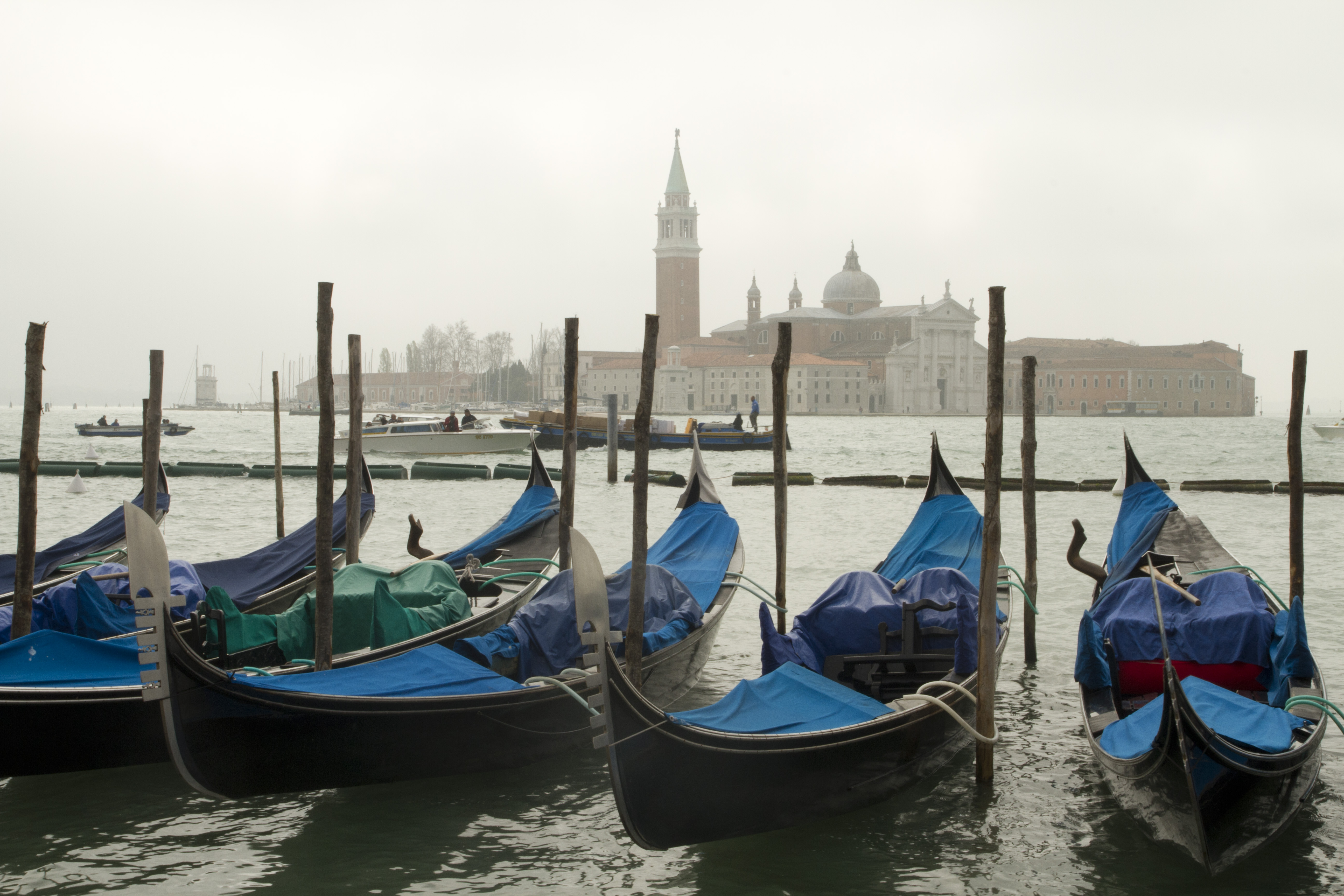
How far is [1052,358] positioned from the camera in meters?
60.1

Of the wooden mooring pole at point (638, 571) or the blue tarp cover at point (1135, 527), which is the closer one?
the wooden mooring pole at point (638, 571)

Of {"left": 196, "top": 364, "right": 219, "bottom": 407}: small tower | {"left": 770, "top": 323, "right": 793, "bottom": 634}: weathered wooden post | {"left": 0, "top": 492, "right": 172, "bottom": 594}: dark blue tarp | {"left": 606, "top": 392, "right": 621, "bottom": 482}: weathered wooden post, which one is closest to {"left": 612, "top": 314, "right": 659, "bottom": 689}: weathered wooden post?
{"left": 770, "top": 323, "right": 793, "bottom": 634}: weathered wooden post

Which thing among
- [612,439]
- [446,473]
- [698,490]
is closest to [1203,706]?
[698,490]

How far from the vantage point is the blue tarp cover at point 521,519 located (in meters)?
5.91

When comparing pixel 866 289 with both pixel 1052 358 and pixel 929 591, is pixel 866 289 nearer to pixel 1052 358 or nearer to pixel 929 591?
pixel 1052 358

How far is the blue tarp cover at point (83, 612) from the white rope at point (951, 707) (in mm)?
2375

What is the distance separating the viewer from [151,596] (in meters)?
2.55

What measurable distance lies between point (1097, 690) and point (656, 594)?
5.14 ft

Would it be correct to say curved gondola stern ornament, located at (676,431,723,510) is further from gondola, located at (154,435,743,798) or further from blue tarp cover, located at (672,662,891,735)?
blue tarp cover, located at (672,662,891,735)

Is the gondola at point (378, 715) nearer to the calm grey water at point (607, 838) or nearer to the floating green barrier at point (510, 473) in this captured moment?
the calm grey water at point (607, 838)

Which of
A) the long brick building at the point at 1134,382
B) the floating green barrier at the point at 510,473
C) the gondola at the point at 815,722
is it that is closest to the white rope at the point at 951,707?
the gondola at the point at 815,722

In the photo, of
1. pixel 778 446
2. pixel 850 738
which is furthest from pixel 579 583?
pixel 778 446

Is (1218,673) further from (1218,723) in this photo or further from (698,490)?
(698,490)

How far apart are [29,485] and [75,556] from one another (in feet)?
6.32
